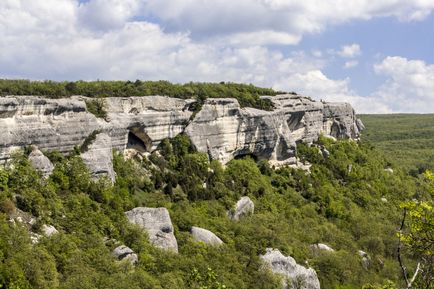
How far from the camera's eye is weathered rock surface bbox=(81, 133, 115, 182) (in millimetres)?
48500

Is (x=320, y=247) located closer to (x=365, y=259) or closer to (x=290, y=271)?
(x=365, y=259)

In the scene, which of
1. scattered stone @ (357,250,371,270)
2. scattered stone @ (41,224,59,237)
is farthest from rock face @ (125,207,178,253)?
scattered stone @ (357,250,371,270)

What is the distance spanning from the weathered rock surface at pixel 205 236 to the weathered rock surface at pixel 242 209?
958cm

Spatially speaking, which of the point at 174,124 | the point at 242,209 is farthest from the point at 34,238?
the point at 242,209

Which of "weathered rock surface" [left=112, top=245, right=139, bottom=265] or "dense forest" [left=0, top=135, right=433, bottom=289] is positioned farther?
"weathered rock surface" [left=112, top=245, right=139, bottom=265]

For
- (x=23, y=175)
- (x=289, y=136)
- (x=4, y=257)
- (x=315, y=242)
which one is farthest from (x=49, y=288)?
(x=289, y=136)

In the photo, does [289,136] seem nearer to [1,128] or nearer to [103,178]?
[103,178]

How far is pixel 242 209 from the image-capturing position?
6056 cm

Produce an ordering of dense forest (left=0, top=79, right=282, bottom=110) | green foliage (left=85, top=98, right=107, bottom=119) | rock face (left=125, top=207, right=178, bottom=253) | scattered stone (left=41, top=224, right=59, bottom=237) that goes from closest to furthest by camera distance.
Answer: scattered stone (left=41, top=224, right=59, bottom=237), rock face (left=125, top=207, right=178, bottom=253), dense forest (left=0, top=79, right=282, bottom=110), green foliage (left=85, top=98, right=107, bottom=119)

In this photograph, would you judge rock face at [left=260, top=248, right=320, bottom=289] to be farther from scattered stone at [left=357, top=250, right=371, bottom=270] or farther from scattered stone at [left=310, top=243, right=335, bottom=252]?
scattered stone at [left=357, top=250, right=371, bottom=270]

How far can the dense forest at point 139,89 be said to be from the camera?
50.5 meters

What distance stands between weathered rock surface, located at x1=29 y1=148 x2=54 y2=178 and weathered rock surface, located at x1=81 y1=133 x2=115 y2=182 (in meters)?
4.49

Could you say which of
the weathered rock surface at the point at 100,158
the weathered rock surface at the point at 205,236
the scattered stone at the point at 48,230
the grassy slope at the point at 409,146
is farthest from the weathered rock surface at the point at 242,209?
the grassy slope at the point at 409,146

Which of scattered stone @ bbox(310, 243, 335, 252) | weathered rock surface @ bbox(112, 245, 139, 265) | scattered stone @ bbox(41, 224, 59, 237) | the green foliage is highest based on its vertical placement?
the green foliage
